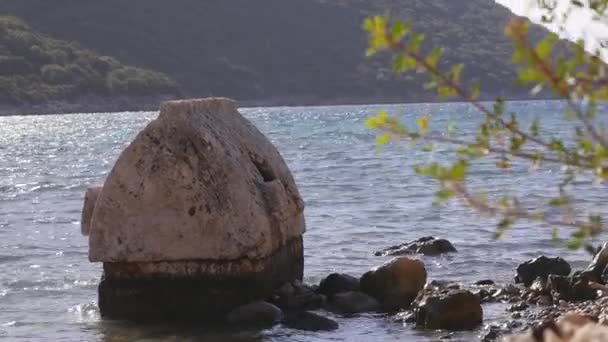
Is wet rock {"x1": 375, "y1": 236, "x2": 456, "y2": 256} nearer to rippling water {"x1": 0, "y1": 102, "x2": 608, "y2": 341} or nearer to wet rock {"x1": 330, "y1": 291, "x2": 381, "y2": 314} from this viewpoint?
rippling water {"x1": 0, "y1": 102, "x2": 608, "y2": 341}

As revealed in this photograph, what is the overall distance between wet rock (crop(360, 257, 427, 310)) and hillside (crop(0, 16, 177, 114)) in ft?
299

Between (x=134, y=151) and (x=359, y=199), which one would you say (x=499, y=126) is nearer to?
(x=134, y=151)

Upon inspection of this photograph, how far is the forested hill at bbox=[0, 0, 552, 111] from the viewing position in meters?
121

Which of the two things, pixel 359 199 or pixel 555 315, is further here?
pixel 359 199

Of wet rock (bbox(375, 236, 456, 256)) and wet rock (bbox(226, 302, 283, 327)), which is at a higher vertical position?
wet rock (bbox(226, 302, 283, 327))

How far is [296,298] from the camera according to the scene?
1100cm

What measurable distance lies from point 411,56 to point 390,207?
1894 cm

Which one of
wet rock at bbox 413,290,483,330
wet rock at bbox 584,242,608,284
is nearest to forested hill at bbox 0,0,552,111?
wet rock at bbox 584,242,608,284

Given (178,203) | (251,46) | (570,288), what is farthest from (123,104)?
(178,203)

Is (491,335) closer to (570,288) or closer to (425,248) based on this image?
(570,288)

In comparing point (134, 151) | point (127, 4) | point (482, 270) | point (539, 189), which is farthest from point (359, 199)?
point (127, 4)

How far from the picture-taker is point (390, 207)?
2172 cm

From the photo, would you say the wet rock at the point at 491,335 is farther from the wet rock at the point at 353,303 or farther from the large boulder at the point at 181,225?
the large boulder at the point at 181,225

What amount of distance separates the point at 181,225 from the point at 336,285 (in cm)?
230
